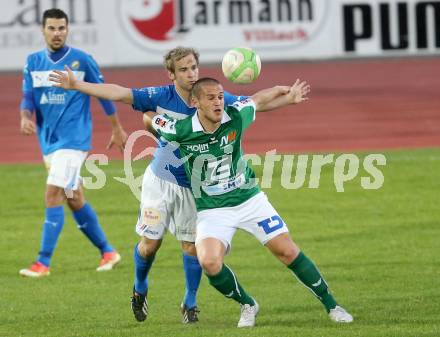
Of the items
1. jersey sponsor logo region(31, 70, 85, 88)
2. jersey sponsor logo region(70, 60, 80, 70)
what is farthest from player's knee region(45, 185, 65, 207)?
jersey sponsor logo region(70, 60, 80, 70)

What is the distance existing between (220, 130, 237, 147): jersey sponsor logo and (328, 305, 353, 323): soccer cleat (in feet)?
4.75

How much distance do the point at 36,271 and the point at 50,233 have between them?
40cm

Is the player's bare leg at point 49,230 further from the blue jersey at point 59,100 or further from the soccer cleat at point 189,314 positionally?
the soccer cleat at point 189,314

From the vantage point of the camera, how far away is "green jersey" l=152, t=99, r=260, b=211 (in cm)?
870

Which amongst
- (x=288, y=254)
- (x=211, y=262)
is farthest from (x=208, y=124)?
(x=288, y=254)

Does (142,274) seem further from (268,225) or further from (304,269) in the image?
(304,269)

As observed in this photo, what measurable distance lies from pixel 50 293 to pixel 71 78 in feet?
8.10

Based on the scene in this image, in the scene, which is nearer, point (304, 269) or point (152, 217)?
point (304, 269)

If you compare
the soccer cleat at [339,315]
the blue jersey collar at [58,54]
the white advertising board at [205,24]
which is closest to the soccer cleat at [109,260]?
the blue jersey collar at [58,54]

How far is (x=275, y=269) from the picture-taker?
11711mm

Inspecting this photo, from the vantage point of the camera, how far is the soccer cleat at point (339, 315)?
8773mm

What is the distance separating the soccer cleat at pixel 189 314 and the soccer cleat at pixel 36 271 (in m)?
2.66

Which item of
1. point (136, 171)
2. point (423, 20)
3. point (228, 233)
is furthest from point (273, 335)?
point (423, 20)

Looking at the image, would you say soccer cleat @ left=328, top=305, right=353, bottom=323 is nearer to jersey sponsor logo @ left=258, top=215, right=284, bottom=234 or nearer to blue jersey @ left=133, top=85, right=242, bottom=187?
jersey sponsor logo @ left=258, top=215, right=284, bottom=234
